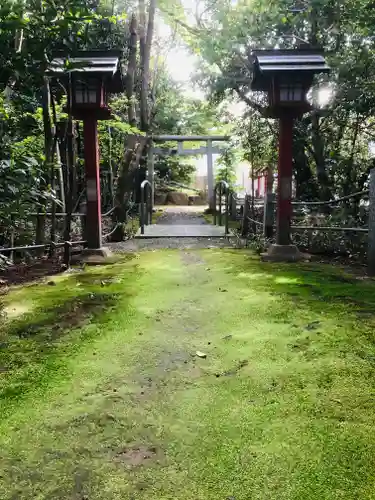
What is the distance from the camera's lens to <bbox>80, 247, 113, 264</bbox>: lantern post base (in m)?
5.59

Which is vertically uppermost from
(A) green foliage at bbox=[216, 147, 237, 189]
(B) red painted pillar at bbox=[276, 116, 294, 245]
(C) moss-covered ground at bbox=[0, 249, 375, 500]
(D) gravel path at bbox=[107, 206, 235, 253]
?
(A) green foliage at bbox=[216, 147, 237, 189]

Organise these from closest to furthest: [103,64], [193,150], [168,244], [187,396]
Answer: [187,396]
[103,64]
[168,244]
[193,150]

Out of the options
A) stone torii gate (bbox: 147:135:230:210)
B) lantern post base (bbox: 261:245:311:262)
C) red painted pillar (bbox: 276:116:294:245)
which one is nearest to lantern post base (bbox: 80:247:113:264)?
lantern post base (bbox: 261:245:311:262)

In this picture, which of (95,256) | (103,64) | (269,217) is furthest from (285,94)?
(95,256)

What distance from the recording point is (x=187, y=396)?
6.48ft

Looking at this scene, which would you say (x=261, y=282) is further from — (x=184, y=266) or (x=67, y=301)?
(x=67, y=301)

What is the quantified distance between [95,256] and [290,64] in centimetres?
359

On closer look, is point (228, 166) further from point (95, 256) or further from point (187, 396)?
point (187, 396)

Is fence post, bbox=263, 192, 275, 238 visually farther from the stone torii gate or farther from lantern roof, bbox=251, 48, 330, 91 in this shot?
the stone torii gate

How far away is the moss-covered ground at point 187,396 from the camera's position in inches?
55.0

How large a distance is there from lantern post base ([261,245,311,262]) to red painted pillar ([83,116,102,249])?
2345 millimetres

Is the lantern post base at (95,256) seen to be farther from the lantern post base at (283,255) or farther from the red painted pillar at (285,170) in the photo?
the red painted pillar at (285,170)

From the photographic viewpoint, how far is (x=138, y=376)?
2.20 m

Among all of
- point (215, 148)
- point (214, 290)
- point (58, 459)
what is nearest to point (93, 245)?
point (214, 290)
